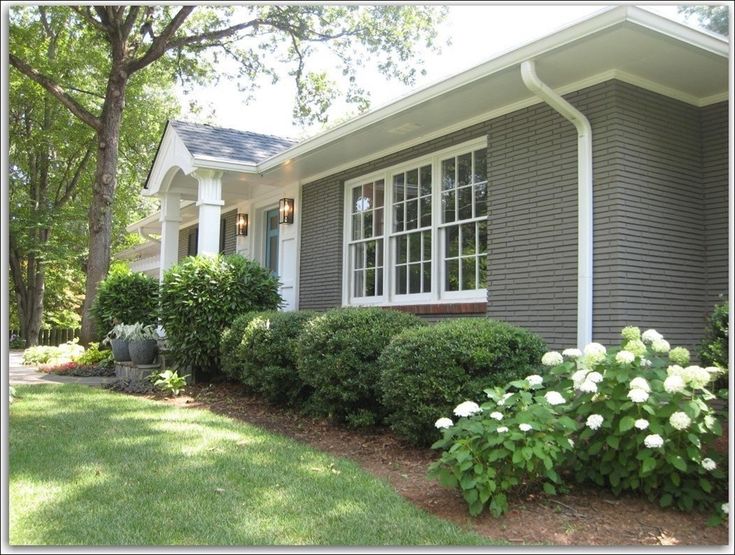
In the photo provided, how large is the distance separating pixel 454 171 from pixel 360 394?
309 centimetres

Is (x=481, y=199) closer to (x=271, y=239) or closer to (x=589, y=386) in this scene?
(x=589, y=386)

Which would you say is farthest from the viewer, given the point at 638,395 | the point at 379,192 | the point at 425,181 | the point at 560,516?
the point at 379,192

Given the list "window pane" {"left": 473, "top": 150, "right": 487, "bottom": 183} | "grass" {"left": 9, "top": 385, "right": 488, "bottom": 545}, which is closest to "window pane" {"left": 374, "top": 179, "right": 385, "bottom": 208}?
"window pane" {"left": 473, "top": 150, "right": 487, "bottom": 183}

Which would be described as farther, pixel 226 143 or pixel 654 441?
pixel 226 143

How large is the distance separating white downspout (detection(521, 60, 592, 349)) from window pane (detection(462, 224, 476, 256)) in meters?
1.54

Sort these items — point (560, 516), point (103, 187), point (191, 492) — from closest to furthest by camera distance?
point (560, 516) < point (191, 492) < point (103, 187)

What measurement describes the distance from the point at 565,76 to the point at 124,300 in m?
8.52

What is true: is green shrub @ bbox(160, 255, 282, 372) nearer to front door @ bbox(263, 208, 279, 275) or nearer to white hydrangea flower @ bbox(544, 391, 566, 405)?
front door @ bbox(263, 208, 279, 275)

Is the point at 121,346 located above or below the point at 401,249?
below

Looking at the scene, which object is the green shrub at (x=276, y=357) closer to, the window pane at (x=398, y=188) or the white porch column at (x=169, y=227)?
the window pane at (x=398, y=188)

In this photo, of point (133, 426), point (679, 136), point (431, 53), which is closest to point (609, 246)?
point (679, 136)

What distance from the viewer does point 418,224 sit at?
7961mm

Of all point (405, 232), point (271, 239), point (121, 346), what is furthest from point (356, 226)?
point (121, 346)

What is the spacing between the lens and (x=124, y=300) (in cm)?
1125
